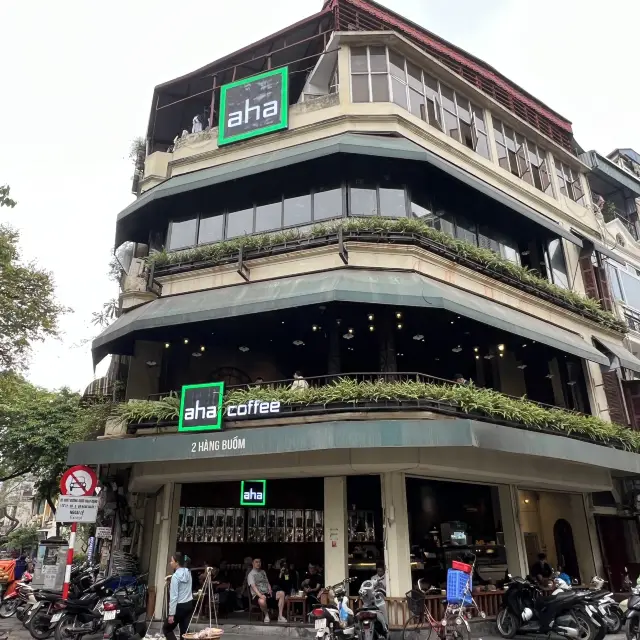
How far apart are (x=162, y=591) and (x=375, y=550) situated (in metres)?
5.14

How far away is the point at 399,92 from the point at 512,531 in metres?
12.6

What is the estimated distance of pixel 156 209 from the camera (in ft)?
53.2

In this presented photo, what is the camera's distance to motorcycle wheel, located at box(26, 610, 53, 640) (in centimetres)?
1045

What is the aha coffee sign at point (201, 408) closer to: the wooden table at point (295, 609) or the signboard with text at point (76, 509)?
the signboard with text at point (76, 509)

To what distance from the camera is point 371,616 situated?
8914mm

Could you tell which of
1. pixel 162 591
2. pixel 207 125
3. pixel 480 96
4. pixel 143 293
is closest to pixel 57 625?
pixel 162 591

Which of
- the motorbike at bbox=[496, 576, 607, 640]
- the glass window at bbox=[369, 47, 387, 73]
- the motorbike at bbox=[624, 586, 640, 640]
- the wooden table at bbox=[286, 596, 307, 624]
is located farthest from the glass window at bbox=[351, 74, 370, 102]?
the motorbike at bbox=[624, 586, 640, 640]

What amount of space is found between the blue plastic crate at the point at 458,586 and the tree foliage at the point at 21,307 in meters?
12.6

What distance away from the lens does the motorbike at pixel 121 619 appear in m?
9.30

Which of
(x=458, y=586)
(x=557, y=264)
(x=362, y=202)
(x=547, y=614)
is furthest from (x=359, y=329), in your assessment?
(x=557, y=264)

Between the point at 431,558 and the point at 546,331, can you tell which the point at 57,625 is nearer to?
the point at 431,558

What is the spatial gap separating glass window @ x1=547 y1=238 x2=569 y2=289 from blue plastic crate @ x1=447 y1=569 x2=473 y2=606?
37.9ft

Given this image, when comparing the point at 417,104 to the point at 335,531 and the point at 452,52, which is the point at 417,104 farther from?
the point at 335,531

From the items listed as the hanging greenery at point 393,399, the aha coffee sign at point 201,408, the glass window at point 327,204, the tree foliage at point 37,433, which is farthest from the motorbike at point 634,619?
the tree foliage at point 37,433
